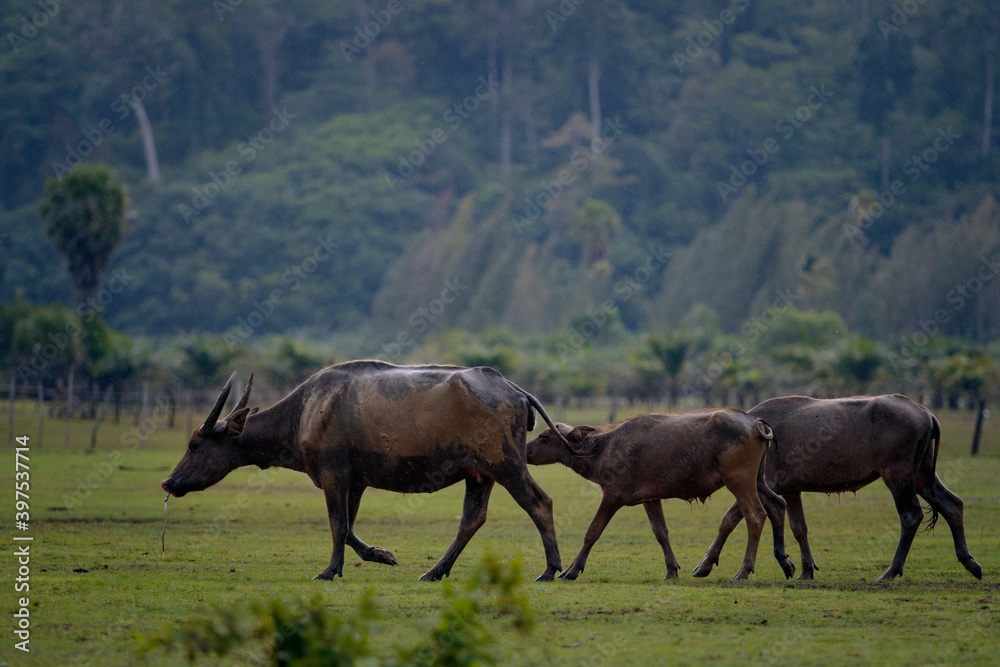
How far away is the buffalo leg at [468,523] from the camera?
11070 mm

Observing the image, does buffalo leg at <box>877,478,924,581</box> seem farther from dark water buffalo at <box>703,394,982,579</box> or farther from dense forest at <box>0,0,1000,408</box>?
dense forest at <box>0,0,1000,408</box>

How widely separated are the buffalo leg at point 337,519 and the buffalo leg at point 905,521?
5431 millimetres

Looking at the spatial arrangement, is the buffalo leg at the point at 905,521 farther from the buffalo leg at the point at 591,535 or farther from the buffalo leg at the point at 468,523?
the buffalo leg at the point at 468,523

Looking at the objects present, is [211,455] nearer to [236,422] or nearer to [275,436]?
[236,422]

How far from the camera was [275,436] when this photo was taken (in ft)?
39.9

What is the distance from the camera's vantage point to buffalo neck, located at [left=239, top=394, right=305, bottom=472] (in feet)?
39.6

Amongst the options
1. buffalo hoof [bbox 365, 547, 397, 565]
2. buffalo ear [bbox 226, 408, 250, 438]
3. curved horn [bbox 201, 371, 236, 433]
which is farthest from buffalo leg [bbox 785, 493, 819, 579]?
curved horn [bbox 201, 371, 236, 433]

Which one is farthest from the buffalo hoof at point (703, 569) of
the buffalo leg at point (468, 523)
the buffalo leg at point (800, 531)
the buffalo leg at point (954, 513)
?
the buffalo leg at point (954, 513)

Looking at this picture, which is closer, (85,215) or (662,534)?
(662,534)

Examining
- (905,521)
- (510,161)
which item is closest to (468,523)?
(905,521)

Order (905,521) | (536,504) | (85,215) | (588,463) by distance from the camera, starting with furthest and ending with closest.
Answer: (85,215) < (588,463) < (905,521) < (536,504)

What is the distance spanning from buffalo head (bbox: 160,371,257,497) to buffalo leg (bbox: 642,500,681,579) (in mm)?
4521

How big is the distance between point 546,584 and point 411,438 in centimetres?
198

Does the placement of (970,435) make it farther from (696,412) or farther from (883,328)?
(883,328)
